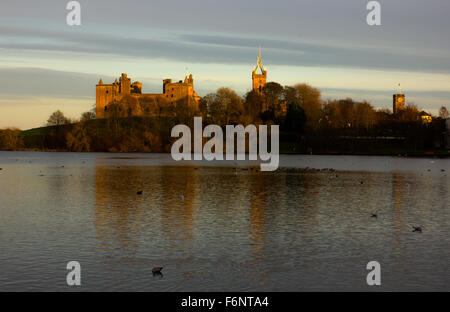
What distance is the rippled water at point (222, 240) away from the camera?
627 inches

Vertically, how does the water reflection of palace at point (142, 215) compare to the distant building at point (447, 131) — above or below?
below

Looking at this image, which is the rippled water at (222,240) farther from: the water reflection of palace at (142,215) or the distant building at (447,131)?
the distant building at (447,131)

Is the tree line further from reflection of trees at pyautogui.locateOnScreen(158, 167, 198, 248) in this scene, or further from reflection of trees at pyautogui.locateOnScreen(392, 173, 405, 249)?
reflection of trees at pyautogui.locateOnScreen(158, 167, 198, 248)

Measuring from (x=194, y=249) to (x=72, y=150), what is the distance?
157 metres

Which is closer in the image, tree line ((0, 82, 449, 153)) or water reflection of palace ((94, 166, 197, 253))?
water reflection of palace ((94, 166, 197, 253))

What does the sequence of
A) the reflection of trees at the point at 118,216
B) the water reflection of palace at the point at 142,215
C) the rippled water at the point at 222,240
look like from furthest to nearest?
1. the water reflection of palace at the point at 142,215
2. the reflection of trees at the point at 118,216
3. the rippled water at the point at 222,240

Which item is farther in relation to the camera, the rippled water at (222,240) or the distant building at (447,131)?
the distant building at (447,131)

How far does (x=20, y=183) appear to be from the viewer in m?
49.3

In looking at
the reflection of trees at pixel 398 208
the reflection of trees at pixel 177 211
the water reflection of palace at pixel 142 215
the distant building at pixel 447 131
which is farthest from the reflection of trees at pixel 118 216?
the distant building at pixel 447 131

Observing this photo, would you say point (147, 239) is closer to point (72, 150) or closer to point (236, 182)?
point (236, 182)

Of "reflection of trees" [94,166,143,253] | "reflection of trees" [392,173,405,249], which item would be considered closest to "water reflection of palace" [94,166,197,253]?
"reflection of trees" [94,166,143,253]

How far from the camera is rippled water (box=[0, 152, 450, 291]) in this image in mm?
15922

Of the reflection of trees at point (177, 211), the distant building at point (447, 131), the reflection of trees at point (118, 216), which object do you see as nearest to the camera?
the reflection of trees at point (118, 216)
